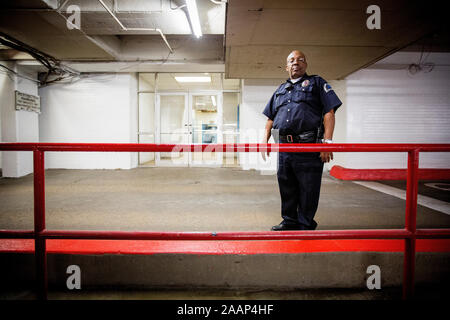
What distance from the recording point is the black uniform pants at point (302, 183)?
77.4 inches

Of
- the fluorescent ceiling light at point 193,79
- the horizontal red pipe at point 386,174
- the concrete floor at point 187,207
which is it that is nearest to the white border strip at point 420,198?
the concrete floor at point 187,207

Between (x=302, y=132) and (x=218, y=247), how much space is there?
1211mm

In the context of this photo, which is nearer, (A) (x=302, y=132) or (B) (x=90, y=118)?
(A) (x=302, y=132)

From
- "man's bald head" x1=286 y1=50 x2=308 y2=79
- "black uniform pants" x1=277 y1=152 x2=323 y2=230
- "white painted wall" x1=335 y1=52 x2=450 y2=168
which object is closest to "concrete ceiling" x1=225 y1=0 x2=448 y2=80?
"white painted wall" x1=335 y1=52 x2=450 y2=168

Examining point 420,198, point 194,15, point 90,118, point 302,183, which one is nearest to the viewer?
point 302,183

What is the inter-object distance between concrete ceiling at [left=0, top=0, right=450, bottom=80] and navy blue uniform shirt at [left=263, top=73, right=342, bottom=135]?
1.76m

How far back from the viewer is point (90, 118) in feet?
23.6

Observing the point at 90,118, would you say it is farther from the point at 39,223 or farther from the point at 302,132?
the point at 302,132

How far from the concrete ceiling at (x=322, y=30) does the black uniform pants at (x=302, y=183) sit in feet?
7.73

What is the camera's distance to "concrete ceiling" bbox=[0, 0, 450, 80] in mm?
3303

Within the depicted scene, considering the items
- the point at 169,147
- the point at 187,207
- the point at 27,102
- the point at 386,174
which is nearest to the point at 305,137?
the point at 169,147

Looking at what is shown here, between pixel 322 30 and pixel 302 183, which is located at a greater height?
pixel 322 30

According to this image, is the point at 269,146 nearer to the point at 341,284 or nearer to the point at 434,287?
the point at 341,284
